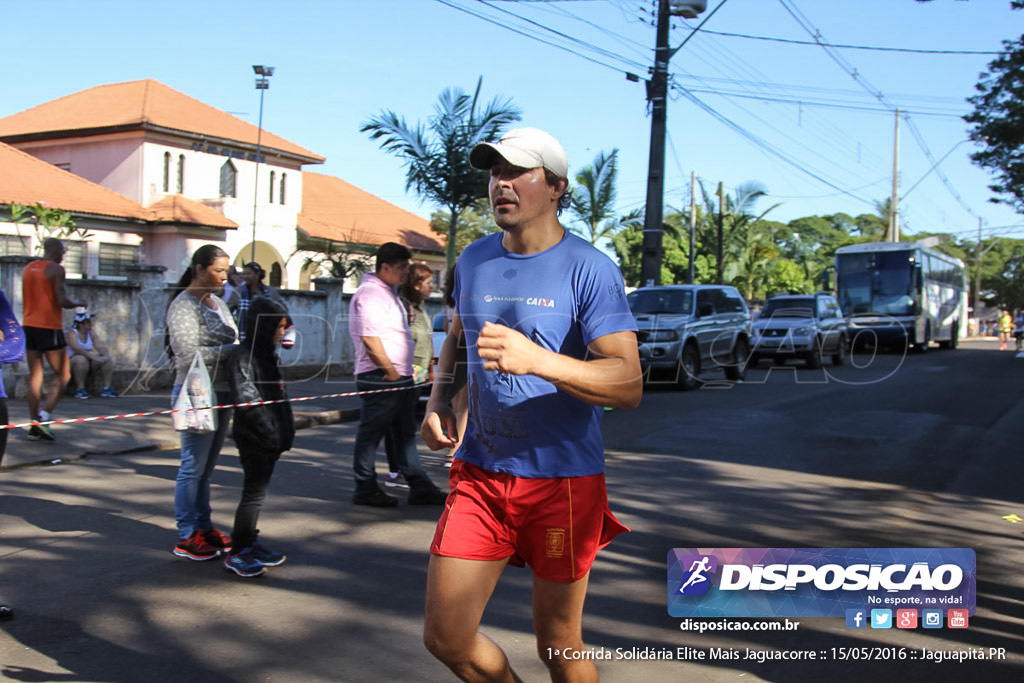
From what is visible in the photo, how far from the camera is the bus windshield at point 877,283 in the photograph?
32438mm

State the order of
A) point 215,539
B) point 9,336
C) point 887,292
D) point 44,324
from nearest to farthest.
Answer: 1. point 9,336
2. point 215,539
3. point 44,324
4. point 887,292

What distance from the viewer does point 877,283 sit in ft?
108

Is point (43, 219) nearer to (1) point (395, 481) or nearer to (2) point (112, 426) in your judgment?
(2) point (112, 426)

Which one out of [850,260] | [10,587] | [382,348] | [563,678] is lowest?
[10,587]

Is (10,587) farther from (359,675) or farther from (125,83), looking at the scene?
(125,83)

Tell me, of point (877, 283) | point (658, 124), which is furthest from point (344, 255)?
point (877, 283)

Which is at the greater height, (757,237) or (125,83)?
(125,83)

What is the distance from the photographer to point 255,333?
17.6 ft

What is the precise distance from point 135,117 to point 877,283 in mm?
27189

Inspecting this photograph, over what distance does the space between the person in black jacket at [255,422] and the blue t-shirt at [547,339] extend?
8.87 feet

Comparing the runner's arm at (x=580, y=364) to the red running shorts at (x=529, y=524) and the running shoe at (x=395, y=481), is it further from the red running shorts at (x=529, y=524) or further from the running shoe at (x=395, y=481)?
the running shoe at (x=395, y=481)

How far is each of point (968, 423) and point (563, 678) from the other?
37.5 feet

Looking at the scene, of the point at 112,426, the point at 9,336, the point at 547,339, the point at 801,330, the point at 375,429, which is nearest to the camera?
the point at 547,339

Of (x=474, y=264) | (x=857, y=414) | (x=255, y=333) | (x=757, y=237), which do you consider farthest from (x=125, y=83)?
(x=474, y=264)
